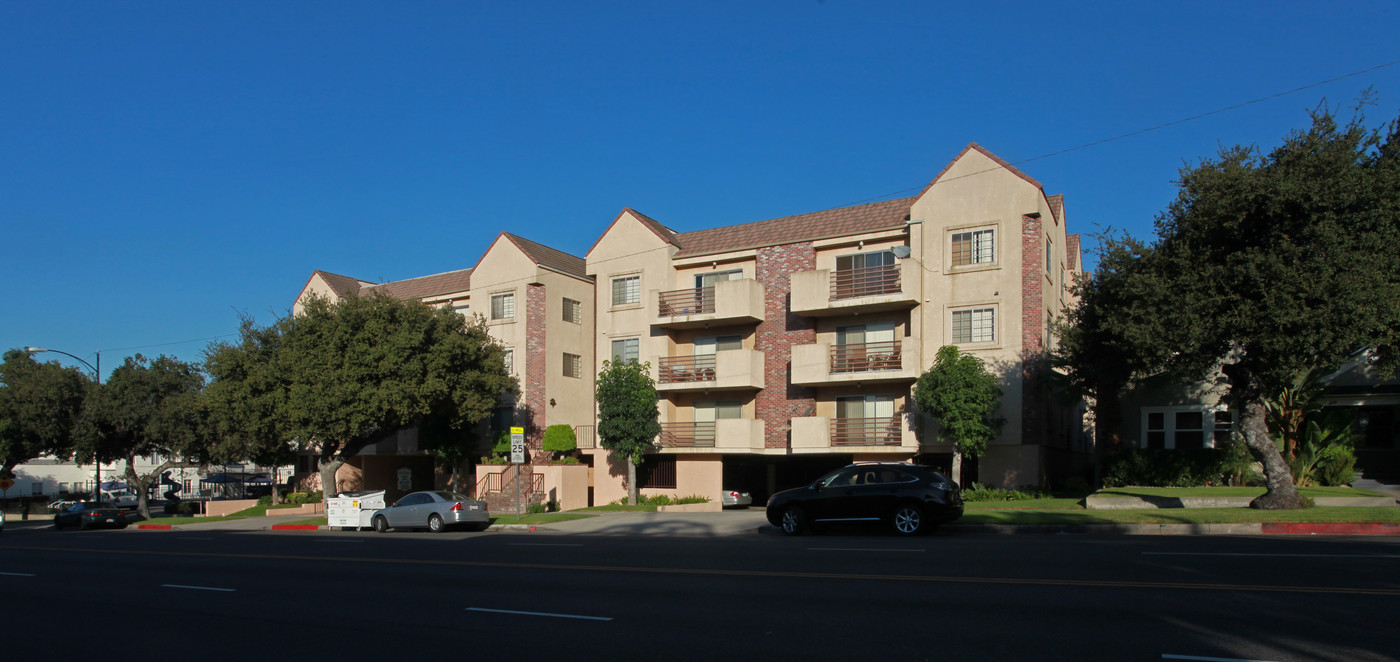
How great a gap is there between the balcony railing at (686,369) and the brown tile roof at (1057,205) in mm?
13414

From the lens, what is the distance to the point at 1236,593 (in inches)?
384

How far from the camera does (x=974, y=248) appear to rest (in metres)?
31.1

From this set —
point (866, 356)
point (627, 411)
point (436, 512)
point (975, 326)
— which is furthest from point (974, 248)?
point (436, 512)

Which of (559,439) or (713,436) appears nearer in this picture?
(713,436)

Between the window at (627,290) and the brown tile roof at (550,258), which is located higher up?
the brown tile roof at (550,258)

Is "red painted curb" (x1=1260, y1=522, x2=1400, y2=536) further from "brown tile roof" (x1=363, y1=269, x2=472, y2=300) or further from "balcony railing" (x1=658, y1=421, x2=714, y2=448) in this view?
"brown tile roof" (x1=363, y1=269, x2=472, y2=300)

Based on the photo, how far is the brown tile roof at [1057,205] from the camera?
1319 inches

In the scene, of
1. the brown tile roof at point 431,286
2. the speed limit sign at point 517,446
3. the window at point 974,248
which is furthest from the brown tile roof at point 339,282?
the window at point 974,248

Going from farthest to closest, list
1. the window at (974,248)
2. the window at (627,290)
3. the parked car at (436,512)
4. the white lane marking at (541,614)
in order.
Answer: the window at (627,290), the window at (974,248), the parked car at (436,512), the white lane marking at (541,614)

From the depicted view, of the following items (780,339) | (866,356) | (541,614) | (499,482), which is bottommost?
(499,482)

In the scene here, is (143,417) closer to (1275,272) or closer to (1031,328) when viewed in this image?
(1031,328)

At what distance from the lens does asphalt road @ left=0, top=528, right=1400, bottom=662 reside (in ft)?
26.1

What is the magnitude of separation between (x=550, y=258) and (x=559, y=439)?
27.2ft

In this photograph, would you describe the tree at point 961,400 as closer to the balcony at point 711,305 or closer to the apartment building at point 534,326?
the balcony at point 711,305
